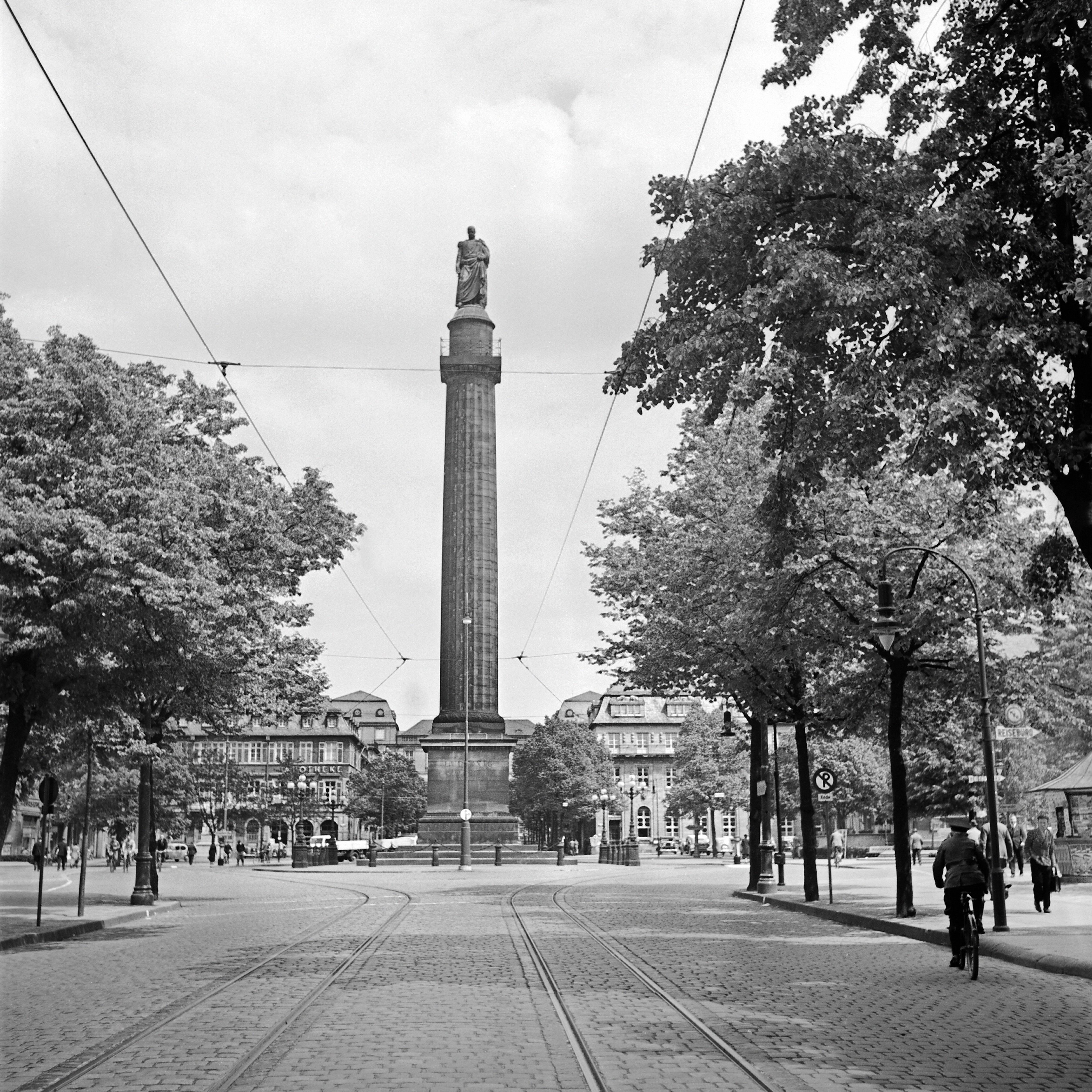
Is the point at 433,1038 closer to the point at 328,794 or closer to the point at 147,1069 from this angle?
the point at 147,1069

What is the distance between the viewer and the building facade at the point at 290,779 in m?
104

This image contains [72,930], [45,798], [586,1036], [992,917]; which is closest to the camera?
[586,1036]

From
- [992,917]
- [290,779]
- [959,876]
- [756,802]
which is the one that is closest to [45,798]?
[959,876]

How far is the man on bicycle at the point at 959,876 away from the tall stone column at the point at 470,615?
48.6m

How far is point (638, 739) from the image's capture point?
148 m

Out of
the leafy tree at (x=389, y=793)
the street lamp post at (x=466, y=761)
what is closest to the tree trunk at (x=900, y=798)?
the street lamp post at (x=466, y=761)

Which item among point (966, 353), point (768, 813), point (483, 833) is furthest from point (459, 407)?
point (966, 353)

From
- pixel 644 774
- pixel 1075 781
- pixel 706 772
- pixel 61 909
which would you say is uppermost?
pixel 644 774

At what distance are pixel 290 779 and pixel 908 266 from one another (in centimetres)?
9406

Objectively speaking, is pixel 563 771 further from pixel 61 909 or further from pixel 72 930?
pixel 72 930

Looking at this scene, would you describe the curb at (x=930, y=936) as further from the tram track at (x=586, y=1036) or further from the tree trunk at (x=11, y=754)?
the tree trunk at (x=11, y=754)

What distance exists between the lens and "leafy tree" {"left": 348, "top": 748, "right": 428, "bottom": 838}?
13038 cm

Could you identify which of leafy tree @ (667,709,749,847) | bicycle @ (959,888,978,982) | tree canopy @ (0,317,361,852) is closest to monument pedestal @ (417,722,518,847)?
leafy tree @ (667,709,749,847)

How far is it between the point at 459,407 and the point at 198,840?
76.6 meters
